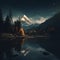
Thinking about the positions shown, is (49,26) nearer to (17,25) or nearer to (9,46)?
(17,25)

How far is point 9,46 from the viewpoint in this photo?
3.03 meters

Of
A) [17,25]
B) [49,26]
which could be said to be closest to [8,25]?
[17,25]

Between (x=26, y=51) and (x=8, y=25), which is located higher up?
(x=8, y=25)

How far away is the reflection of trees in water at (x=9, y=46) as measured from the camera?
294 centimetres

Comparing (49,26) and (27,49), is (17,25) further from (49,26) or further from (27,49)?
(49,26)

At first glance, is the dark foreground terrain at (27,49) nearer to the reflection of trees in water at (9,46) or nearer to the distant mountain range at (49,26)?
the reflection of trees in water at (9,46)

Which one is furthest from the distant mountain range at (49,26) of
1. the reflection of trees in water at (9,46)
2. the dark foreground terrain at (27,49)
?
the reflection of trees in water at (9,46)

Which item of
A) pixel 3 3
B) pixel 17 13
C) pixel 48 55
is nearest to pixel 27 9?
pixel 17 13

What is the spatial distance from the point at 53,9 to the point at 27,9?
478 mm

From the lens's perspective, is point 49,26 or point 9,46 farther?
point 49,26

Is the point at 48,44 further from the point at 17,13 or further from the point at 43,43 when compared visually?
the point at 17,13

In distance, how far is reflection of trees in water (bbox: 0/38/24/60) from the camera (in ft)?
9.66

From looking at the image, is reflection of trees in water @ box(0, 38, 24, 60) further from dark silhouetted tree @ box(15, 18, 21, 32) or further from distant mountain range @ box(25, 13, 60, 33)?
distant mountain range @ box(25, 13, 60, 33)

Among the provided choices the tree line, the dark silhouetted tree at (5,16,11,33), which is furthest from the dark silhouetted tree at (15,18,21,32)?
the dark silhouetted tree at (5,16,11,33)
